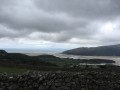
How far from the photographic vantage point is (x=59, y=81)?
31.0 feet

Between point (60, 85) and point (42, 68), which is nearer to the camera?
point (60, 85)

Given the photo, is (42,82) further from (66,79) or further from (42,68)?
(42,68)

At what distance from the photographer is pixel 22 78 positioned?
9203 mm

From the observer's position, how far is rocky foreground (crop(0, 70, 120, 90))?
30.2 ft

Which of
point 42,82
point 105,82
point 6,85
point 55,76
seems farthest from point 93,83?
point 6,85

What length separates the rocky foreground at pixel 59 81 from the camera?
30.2ft

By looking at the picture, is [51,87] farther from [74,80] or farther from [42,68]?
[42,68]

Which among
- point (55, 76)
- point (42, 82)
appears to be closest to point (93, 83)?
point (55, 76)

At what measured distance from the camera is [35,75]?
9430 millimetres

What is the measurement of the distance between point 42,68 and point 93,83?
8082mm

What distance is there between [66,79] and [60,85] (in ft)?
1.79

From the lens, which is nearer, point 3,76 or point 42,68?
point 3,76

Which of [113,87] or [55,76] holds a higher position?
[55,76]

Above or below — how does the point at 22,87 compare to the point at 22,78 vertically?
below
